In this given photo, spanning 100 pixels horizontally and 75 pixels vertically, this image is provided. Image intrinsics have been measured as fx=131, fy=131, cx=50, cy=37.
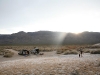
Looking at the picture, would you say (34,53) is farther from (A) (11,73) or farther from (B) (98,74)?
(B) (98,74)

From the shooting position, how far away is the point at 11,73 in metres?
12.5

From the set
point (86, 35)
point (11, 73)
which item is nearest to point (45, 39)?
point (86, 35)

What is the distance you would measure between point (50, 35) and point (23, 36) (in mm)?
32102

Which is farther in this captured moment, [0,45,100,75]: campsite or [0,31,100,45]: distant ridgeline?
[0,31,100,45]: distant ridgeline

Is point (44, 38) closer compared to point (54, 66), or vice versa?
point (54, 66)

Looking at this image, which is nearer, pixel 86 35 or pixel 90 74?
pixel 90 74

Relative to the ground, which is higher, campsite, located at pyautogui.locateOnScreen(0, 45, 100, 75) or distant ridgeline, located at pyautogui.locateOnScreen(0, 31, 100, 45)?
distant ridgeline, located at pyautogui.locateOnScreen(0, 31, 100, 45)

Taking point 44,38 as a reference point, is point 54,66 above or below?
below

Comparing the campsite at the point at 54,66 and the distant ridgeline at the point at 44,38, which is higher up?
the distant ridgeline at the point at 44,38

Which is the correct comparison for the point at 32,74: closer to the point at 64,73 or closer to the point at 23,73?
the point at 23,73

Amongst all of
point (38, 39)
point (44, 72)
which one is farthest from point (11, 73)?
point (38, 39)

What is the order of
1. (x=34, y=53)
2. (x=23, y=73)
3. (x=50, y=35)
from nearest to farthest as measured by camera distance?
1. (x=23, y=73)
2. (x=34, y=53)
3. (x=50, y=35)

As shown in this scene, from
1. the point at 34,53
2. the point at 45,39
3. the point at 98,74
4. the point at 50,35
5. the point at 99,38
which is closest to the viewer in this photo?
the point at 98,74

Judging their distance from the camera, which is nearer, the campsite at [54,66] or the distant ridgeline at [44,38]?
the campsite at [54,66]
